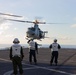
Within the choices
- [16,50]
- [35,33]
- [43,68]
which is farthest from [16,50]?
[35,33]

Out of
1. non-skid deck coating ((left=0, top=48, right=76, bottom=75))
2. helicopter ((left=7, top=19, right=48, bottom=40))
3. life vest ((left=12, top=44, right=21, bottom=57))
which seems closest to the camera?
life vest ((left=12, top=44, right=21, bottom=57))

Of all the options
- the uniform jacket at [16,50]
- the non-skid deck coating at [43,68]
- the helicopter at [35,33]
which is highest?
the helicopter at [35,33]

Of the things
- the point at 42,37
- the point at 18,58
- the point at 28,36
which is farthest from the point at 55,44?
the point at 42,37

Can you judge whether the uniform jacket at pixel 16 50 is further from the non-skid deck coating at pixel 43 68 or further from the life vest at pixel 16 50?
the non-skid deck coating at pixel 43 68

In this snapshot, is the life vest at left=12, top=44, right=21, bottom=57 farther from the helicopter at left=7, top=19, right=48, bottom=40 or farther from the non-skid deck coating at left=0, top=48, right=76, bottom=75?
the helicopter at left=7, top=19, right=48, bottom=40

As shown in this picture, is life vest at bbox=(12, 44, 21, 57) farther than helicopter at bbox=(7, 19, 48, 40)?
No

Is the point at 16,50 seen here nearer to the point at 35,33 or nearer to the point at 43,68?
the point at 43,68

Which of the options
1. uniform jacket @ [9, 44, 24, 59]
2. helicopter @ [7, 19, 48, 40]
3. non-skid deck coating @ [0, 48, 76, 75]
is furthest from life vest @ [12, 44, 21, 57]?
helicopter @ [7, 19, 48, 40]

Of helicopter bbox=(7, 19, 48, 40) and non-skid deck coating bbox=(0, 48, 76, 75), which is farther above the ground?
helicopter bbox=(7, 19, 48, 40)

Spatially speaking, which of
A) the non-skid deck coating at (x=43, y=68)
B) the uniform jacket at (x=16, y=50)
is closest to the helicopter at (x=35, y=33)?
the non-skid deck coating at (x=43, y=68)

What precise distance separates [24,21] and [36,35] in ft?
11.3

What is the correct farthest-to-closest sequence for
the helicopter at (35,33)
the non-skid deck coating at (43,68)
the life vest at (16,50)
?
the helicopter at (35,33) < the non-skid deck coating at (43,68) < the life vest at (16,50)

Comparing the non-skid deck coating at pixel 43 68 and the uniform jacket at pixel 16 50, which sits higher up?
the uniform jacket at pixel 16 50

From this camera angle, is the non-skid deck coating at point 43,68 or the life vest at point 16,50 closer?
the life vest at point 16,50
